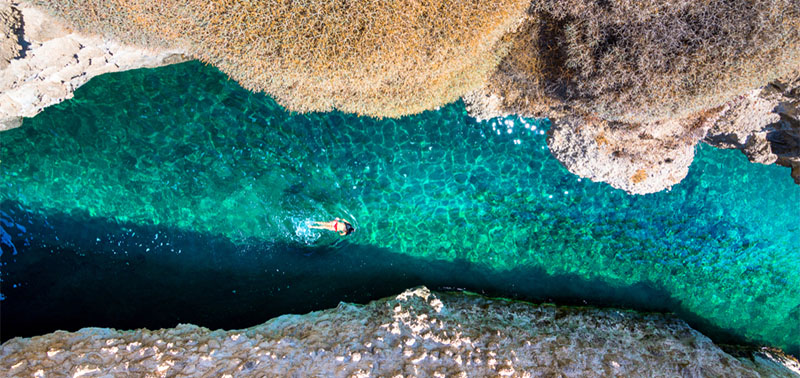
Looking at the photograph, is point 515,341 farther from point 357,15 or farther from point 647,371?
point 357,15

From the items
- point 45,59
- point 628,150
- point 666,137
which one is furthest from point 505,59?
point 45,59

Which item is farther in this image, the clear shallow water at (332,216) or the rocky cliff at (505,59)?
the clear shallow water at (332,216)

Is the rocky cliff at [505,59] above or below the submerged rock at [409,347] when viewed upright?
above

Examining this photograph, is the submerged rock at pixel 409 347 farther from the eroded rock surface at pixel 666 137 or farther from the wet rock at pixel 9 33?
the wet rock at pixel 9 33

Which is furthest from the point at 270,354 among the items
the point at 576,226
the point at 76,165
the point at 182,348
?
the point at 576,226

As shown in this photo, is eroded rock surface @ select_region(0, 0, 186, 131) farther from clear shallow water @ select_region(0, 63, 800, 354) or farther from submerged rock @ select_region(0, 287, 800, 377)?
submerged rock @ select_region(0, 287, 800, 377)

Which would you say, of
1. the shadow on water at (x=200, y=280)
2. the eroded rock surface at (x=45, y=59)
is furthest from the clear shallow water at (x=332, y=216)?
the eroded rock surface at (x=45, y=59)
